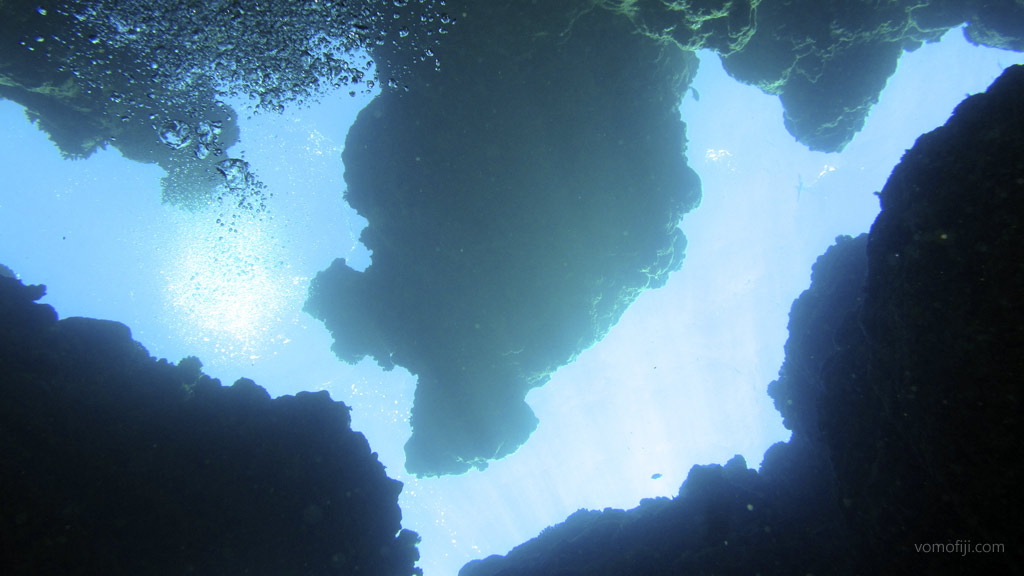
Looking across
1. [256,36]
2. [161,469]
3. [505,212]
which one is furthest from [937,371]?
[256,36]

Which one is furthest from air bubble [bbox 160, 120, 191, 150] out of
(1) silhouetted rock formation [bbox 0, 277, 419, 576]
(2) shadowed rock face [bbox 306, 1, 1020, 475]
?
(1) silhouetted rock formation [bbox 0, 277, 419, 576]

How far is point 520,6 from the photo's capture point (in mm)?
12539

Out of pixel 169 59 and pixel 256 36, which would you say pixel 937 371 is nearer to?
pixel 256 36

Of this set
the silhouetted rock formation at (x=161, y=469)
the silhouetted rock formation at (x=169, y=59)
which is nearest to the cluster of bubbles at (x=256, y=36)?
the silhouetted rock formation at (x=169, y=59)

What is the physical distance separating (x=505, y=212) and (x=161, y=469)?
11.8 meters

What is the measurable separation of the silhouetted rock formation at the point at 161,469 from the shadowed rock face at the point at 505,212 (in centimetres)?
723


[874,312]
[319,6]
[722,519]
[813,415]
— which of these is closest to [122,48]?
[319,6]

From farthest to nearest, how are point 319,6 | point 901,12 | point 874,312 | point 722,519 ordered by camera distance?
1. point 901,12
2. point 319,6
3. point 722,519
4. point 874,312

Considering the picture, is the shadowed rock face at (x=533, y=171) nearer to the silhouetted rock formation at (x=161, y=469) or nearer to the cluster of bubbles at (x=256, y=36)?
the cluster of bubbles at (x=256, y=36)

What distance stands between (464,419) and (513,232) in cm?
815

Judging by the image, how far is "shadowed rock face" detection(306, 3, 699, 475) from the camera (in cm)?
1405

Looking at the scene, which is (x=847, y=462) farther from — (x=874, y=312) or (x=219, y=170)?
(x=219, y=170)

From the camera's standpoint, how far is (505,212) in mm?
15734

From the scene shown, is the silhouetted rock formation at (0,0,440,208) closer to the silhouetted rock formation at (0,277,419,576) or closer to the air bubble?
the air bubble
